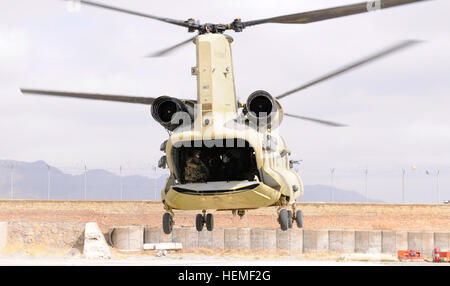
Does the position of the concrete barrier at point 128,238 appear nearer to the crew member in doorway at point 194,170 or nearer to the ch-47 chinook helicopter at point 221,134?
the ch-47 chinook helicopter at point 221,134

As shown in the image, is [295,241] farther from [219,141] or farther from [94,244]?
[219,141]

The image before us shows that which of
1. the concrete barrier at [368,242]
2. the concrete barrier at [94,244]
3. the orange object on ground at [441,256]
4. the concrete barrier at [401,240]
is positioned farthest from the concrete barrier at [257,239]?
the orange object on ground at [441,256]

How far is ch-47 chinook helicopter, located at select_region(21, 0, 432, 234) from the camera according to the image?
15.6 metres

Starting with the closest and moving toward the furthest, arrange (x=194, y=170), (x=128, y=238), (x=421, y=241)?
(x=194, y=170) < (x=421, y=241) < (x=128, y=238)

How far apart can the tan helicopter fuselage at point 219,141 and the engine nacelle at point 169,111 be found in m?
0.35

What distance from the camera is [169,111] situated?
54.3ft

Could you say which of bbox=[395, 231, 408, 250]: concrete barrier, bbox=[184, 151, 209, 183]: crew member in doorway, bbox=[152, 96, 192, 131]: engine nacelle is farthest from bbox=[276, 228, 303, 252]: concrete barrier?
bbox=[152, 96, 192, 131]: engine nacelle

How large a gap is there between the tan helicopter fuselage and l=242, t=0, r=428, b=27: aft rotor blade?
183cm

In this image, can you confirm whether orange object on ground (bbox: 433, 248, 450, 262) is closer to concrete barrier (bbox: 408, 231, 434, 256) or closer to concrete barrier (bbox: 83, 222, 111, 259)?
concrete barrier (bbox: 408, 231, 434, 256)

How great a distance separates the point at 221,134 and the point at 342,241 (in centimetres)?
3348

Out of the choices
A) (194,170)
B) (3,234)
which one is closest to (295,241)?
(3,234)
